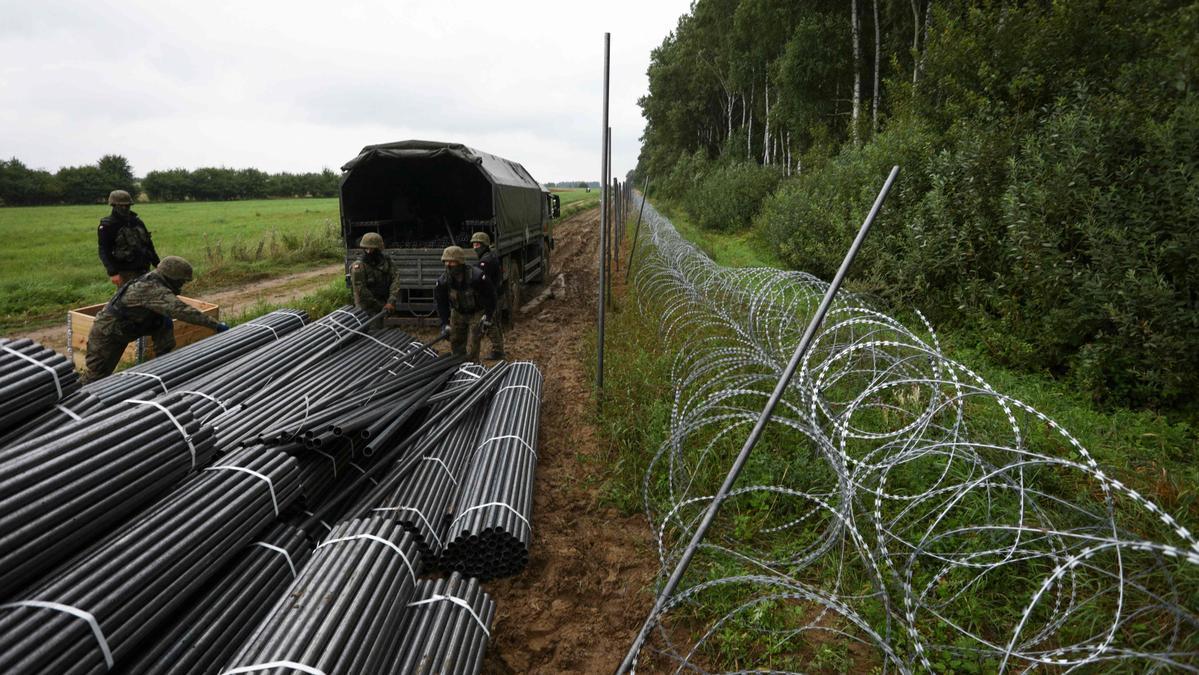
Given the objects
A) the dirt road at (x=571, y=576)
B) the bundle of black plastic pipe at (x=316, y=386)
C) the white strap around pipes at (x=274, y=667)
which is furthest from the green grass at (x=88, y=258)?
the white strap around pipes at (x=274, y=667)

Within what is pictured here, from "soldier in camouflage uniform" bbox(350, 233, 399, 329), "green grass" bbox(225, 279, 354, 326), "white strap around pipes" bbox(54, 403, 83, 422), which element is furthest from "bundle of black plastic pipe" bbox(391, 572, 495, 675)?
"green grass" bbox(225, 279, 354, 326)

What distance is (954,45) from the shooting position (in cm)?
906

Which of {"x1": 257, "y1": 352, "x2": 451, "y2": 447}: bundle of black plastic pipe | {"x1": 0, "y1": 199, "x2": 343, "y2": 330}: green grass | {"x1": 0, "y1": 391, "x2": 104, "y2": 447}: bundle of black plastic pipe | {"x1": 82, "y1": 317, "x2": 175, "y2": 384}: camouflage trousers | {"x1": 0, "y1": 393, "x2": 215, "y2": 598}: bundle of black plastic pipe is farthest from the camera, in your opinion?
{"x1": 0, "y1": 199, "x2": 343, "y2": 330}: green grass

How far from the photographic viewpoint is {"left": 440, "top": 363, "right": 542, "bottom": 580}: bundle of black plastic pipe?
11.7 feet

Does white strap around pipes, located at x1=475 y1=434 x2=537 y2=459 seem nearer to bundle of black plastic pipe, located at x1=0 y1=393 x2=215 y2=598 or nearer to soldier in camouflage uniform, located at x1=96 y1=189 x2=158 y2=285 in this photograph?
bundle of black plastic pipe, located at x1=0 y1=393 x2=215 y2=598

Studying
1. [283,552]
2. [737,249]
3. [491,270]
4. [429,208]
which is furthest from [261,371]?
[737,249]

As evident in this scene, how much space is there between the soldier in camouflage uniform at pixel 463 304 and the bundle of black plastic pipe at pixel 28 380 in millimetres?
4266

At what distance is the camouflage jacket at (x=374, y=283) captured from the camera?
7227 millimetres

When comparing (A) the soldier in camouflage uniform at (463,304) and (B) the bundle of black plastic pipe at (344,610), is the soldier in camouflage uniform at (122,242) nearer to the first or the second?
(A) the soldier in camouflage uniform at (463,304)

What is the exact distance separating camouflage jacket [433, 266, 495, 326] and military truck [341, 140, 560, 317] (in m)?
1.45

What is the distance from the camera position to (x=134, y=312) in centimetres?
551

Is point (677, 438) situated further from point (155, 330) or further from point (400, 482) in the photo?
point (155, 330)

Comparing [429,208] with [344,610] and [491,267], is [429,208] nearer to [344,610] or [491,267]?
[491,267]

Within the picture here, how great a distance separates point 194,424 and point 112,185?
64842mm
